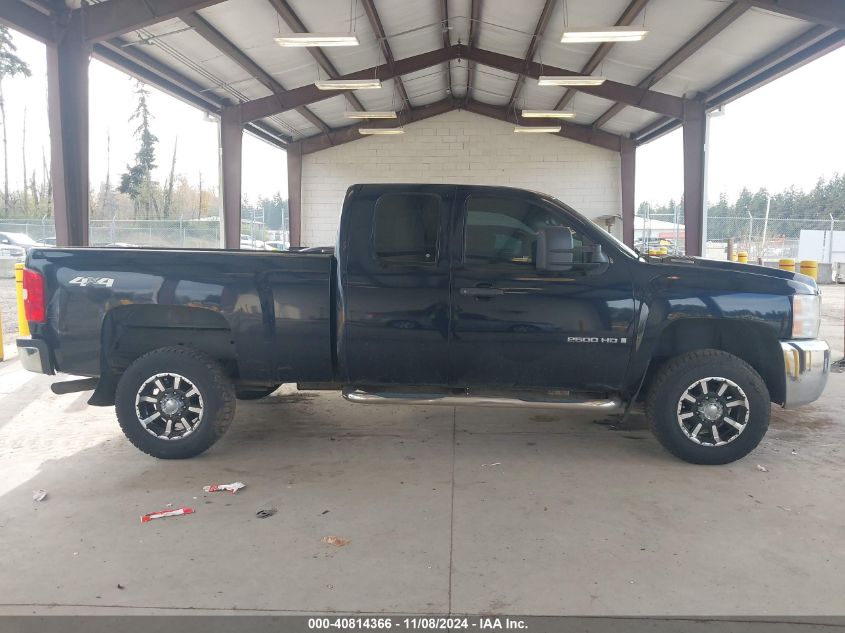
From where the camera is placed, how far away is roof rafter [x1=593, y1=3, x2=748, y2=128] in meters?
11.4

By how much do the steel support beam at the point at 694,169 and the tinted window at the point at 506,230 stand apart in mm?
13468

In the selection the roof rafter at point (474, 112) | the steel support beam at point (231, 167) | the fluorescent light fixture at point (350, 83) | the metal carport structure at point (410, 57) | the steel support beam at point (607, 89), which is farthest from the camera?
the roof rafter at point (474, 112)

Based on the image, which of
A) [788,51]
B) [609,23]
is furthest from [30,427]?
[788,51]

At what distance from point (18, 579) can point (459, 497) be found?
2436 mm

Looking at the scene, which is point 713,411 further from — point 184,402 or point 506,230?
point 184,402

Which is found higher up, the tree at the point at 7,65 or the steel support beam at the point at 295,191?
the tree at the point at 7,65

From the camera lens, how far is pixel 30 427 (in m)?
5.59

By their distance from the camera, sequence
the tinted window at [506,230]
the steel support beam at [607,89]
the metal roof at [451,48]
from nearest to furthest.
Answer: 1. the tinted window at [506,230]
2. the metal roof at [451,48]
3. the steel support beam at [607,89]

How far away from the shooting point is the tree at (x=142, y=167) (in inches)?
1813

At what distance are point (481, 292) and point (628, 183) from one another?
19804mm

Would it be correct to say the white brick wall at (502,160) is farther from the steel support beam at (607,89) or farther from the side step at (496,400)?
the side step at (496,400)

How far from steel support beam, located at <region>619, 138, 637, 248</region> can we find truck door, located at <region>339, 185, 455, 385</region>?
18951 mm

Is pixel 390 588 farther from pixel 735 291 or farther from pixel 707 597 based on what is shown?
pixel 735 291

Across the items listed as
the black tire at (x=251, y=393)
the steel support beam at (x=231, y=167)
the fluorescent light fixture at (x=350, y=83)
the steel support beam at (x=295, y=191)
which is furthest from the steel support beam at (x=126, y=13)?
the steel support beam at (x=295, y=191)
